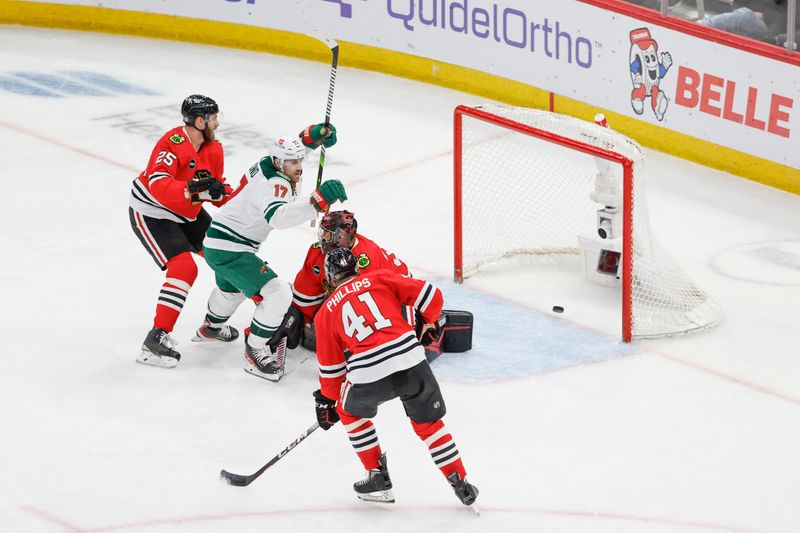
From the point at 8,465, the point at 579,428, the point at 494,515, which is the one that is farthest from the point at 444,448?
the point at 8,465

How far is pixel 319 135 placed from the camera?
5676 mm

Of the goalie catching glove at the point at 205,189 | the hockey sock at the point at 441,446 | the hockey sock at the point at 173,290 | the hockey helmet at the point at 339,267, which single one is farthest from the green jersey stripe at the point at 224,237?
the hockey sock at the point at 441,446

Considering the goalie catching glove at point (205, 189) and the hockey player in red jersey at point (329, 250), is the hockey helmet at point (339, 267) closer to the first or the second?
the hockey player in red jersey at point (329, 250)

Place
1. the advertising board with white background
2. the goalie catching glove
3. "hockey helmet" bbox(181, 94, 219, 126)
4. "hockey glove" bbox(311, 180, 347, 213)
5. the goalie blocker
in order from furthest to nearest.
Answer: the advertising board with white background
the goalie blocker
"hockey helmet" bbox(181, 94, 219, 126)
the goalie catching glove
"hockey glove" bbox(311, 180, 347, 213)

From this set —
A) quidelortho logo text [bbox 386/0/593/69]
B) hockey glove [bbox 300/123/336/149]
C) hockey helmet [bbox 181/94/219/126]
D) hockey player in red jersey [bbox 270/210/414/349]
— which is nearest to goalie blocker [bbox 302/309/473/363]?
hockey player in red jersey [bbox 270/210/414/349]

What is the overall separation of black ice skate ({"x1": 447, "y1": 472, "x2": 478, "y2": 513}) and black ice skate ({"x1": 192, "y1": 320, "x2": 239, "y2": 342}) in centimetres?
174

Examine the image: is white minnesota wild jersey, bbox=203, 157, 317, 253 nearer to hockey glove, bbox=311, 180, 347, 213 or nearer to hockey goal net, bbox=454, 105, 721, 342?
hockey glove, bbox=311, 180, 347, 213

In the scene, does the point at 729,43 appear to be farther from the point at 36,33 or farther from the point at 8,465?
the point at 36,33

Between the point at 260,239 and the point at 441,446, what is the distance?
1.48m

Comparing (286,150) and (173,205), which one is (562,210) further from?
(173,205)

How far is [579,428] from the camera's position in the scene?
201 inches

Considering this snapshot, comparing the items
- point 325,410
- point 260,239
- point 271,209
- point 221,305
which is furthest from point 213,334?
point 325,410

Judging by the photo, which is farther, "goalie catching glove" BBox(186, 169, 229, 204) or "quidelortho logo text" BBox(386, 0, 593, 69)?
"quidelortho logo text" BBox(386, 0, 593, 69)

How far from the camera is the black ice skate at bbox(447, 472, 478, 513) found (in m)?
4.37
